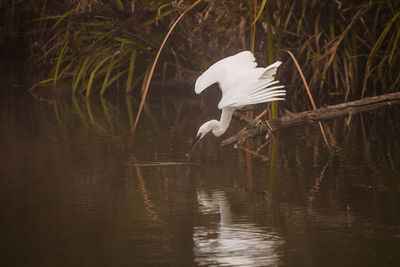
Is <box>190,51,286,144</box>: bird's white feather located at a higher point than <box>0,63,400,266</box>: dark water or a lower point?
higher

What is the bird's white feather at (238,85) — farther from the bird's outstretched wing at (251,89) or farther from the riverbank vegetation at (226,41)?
the riverbank vegetation at (226,41)

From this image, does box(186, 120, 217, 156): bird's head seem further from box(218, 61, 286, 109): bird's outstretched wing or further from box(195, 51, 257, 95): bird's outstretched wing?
box(195, 51, 257, 95): bird's outstretched wing

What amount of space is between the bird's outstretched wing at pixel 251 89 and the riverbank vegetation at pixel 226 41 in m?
0.82

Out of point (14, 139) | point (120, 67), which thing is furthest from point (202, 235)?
point (120, 67)

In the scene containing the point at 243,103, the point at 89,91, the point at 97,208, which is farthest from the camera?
the point at 89,91

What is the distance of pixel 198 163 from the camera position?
12.8 feet

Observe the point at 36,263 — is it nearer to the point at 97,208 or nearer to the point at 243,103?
the point at 97,208

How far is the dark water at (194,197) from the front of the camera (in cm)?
244

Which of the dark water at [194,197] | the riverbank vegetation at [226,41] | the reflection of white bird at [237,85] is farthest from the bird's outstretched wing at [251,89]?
the riverbank vegetation at [226,41]

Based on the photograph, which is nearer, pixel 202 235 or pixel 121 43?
pixel 202 235

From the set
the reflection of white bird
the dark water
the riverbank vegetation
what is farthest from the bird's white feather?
the riverbank vegetation

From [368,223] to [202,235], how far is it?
0.56 metres

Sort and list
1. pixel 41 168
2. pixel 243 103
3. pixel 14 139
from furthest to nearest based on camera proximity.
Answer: pixel 14 139
pixel 41 168
pixel 243 103

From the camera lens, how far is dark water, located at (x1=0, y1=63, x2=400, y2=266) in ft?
8.00
